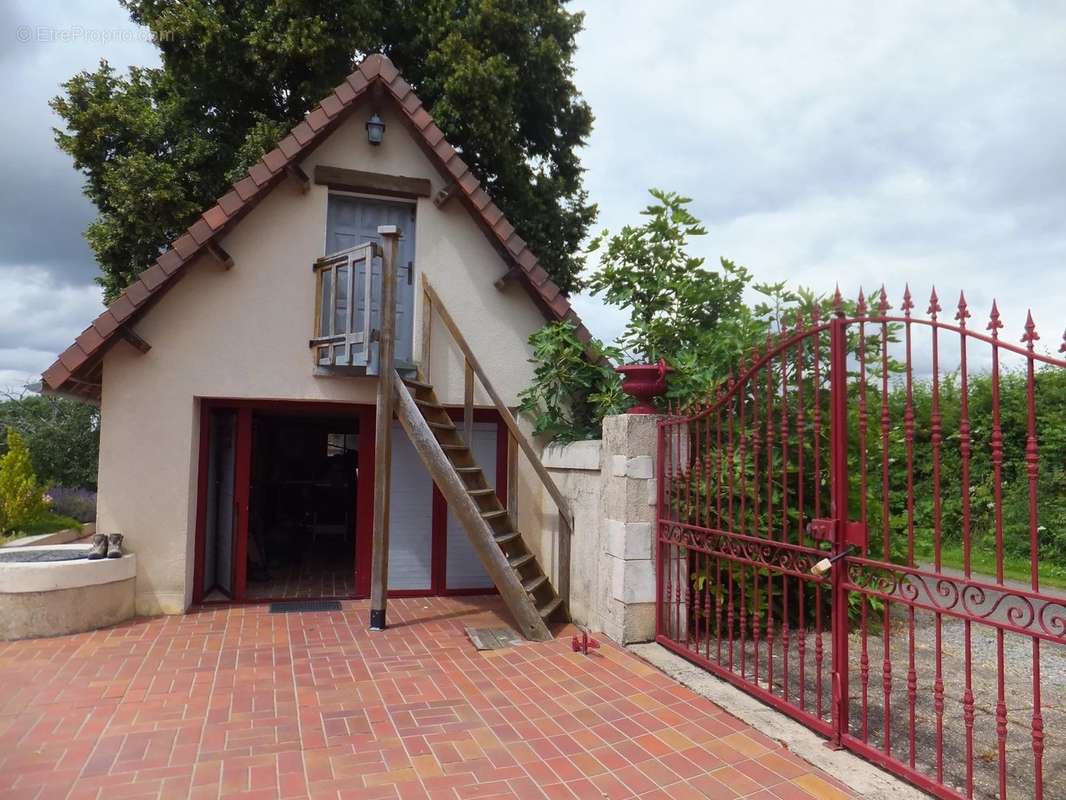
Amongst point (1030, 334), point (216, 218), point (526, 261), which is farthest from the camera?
point (526, 261)

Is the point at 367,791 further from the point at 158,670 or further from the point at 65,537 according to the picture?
the point at 65,537

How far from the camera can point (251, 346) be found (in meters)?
6.92

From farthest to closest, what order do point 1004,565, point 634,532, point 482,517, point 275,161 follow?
point 1004,565
point 275,161
point 482,517
point 634,532

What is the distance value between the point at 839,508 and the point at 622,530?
82.1 inches

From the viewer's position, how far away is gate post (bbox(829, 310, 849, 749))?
11.9 ft

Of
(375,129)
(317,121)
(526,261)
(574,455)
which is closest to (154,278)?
(317,121)

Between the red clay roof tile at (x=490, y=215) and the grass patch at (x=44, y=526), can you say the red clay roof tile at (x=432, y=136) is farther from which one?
the grass patch at (x=44, y=526)

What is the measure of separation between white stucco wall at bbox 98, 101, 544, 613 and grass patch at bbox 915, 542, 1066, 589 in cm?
542

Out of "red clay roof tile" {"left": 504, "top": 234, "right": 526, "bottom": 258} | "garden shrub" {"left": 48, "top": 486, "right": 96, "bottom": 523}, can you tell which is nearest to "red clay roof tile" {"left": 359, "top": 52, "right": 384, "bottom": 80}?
"red clay roof tile" {"left": 504, "top": 234, "right": 526, "bottom": 258}

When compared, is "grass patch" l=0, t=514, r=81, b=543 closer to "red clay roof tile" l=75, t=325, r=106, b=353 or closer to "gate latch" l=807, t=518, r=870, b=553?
"red clay roof tile" l=75, t=325, r=106, b=353

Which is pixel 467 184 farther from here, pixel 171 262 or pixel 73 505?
pixel 73 505

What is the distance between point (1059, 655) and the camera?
5.87 metres

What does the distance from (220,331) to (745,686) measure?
19.0 feet

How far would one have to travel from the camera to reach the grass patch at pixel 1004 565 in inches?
311
